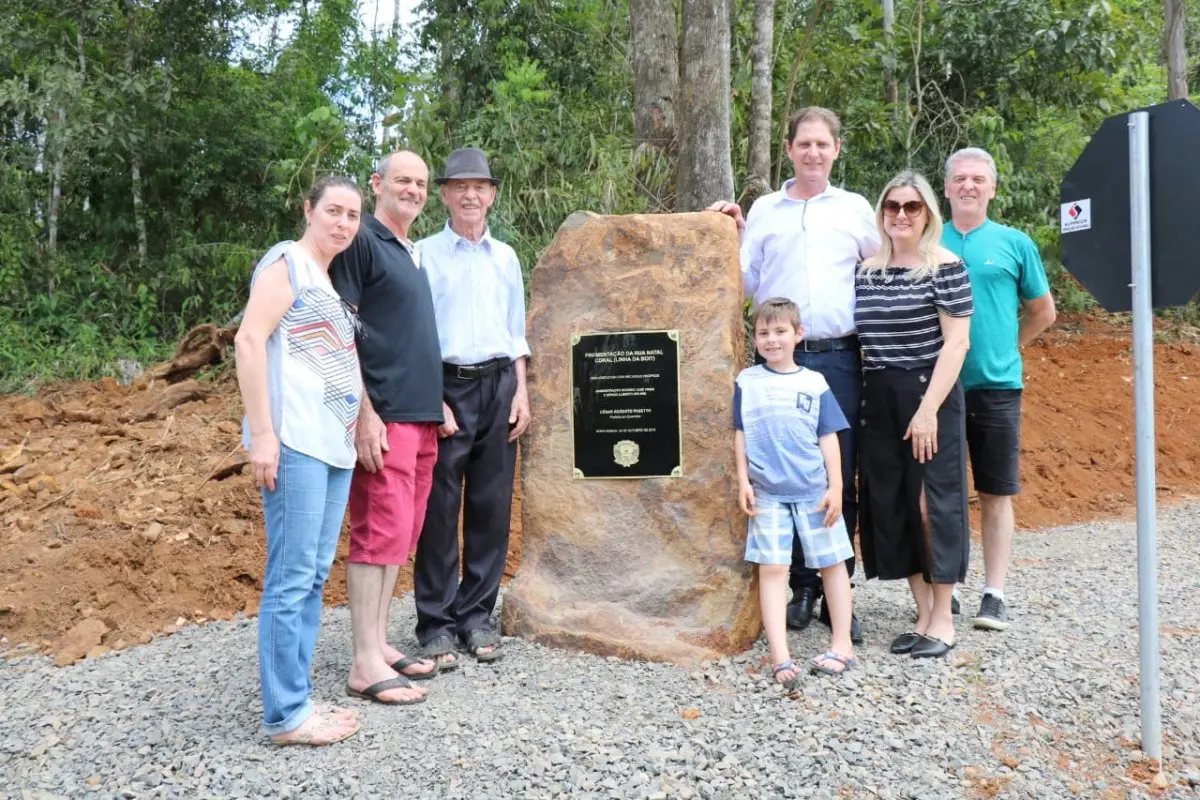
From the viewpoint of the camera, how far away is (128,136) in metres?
10.6

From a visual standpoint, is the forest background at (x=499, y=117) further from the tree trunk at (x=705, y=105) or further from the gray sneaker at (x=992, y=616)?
the gray sneaker at (x=992, y=616)

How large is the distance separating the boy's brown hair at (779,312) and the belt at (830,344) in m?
0.27

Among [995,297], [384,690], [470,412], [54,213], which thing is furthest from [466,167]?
[54,213]

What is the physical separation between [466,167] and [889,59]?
23.0 ft

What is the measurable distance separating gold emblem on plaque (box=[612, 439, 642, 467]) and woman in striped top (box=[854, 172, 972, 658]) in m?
0.98

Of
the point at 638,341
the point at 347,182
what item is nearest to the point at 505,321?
the point at 638,341

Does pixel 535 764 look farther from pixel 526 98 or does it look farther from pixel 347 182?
pixel 526 98

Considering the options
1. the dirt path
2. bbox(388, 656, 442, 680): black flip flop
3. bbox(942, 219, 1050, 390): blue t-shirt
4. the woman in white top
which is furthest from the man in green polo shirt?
the dirt path

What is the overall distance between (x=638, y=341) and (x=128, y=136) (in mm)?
8640

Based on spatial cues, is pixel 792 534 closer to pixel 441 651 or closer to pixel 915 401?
pixel 915 401

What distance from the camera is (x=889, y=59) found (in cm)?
961

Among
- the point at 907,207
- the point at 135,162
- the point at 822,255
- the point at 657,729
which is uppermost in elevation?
the point at 135,162

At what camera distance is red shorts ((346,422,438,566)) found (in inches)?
146

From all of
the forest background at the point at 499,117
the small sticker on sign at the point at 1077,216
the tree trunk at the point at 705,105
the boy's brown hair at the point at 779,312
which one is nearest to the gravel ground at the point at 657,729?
the boy's brown hair at the point at 779,312
